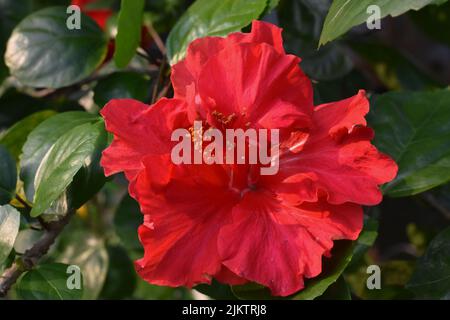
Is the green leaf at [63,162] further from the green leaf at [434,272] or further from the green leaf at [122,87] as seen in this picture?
the green leaf at [434,272]

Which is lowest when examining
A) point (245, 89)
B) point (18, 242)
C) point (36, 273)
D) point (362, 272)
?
point (362, 272)

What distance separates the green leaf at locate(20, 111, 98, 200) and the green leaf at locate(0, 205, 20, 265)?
0.09 meters

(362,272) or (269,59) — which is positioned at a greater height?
(269,59)

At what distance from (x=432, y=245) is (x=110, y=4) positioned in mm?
766

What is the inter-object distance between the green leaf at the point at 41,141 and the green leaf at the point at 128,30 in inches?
4.2

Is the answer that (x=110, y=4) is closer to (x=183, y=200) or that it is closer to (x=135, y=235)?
(x=135, y=235)

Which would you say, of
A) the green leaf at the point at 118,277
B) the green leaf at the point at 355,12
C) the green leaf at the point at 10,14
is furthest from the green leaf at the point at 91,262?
the green leaf at the point at 355,12

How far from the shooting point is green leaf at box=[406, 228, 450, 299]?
37.1 inches

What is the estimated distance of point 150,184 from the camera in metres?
0.72

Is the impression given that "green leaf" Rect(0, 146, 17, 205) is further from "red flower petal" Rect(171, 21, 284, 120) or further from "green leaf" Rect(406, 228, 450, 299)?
"green leaf" Rect(406, 228, 450, 299)

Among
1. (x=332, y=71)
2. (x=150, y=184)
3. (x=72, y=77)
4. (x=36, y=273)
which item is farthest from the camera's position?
(x=332, y=71)

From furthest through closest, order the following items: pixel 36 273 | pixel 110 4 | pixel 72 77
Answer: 1. pixel 110 4
2. pixel 72 77
3. pixel 36 273

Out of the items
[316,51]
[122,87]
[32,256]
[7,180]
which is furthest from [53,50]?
[316,51]

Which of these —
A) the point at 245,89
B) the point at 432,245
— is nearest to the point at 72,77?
the point at 245,89
